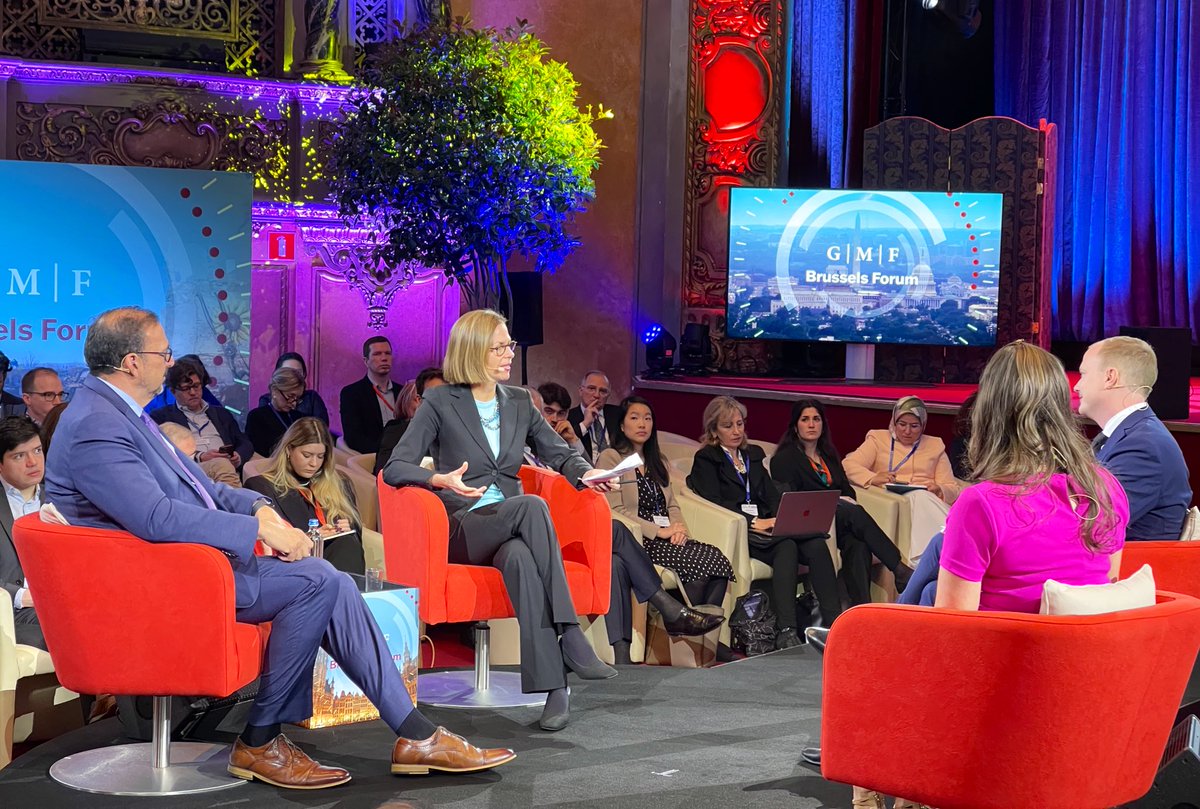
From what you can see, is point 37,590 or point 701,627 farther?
Result: point 701,627

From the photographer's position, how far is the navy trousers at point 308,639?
12.0 ft

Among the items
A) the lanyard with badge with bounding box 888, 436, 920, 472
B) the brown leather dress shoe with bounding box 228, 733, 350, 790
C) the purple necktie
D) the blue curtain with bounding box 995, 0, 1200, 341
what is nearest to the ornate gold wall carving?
the lanyard with badge with bounding box 888, 436, 920, 472

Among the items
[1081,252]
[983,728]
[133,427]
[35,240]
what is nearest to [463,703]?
[133,427]

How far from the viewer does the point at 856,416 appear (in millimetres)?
8273

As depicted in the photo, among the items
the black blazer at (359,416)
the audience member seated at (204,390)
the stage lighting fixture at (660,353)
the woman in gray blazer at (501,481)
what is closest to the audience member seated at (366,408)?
the black blazer at (359,416)

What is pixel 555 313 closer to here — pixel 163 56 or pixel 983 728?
pixel 163 56

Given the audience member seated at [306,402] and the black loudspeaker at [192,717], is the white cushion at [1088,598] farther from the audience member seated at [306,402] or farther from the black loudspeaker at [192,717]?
the audience member seated at [306,402]

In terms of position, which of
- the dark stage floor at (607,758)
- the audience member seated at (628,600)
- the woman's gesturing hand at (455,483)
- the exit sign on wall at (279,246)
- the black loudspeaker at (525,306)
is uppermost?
the exit sign on wall at (279,246)

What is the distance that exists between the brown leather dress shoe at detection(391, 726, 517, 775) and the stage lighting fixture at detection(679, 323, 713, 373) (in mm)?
5875

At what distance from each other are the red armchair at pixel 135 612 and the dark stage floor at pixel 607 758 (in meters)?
0.32

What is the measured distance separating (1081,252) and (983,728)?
907cm

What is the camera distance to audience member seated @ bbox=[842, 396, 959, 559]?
672cm

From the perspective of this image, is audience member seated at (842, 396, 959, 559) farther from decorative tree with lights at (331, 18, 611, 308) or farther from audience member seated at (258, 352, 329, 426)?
audience member seated at (258, 352, 329, 426)

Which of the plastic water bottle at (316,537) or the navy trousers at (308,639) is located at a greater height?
the plastic water bottle at (316,537)
